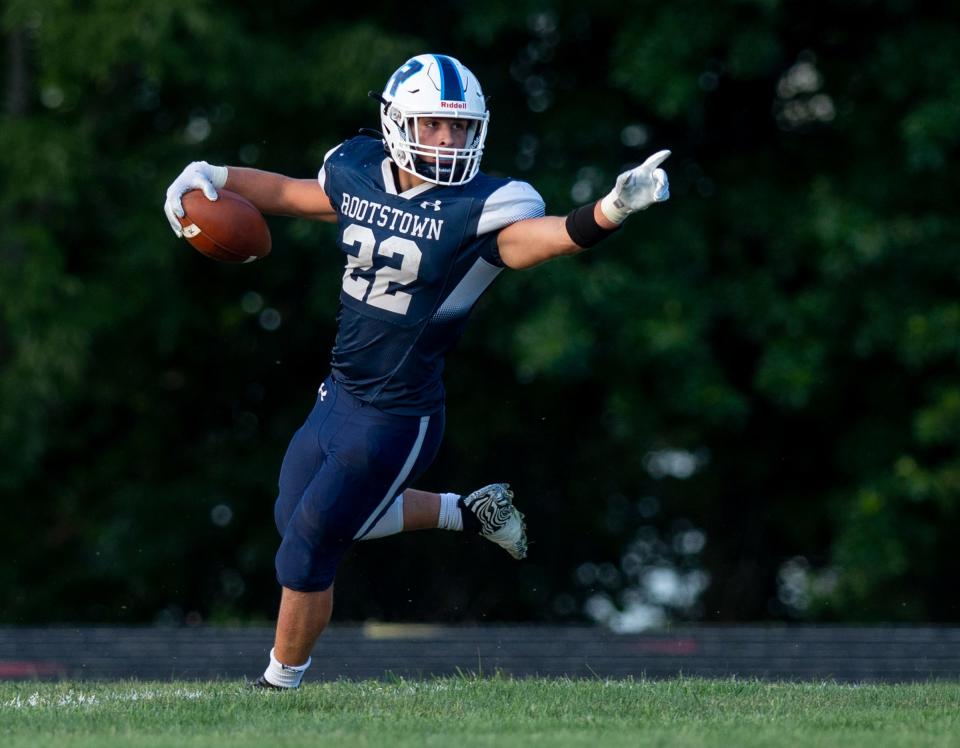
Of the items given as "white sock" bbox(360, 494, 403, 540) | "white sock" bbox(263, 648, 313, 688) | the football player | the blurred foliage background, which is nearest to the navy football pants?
the football player

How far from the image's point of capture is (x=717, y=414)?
11.3m

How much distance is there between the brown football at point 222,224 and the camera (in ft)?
19.0

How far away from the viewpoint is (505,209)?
5.45 metres

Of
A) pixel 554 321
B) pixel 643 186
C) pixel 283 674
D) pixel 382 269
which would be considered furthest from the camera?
pixel 554 321

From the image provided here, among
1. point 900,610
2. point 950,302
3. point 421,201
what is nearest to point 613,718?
point 421,201

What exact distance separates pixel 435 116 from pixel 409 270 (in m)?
0.53

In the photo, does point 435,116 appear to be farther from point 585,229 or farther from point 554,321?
point 554,321

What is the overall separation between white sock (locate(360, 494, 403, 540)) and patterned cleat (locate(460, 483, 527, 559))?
273mm

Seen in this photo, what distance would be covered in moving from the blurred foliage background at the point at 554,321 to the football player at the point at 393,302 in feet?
16.4

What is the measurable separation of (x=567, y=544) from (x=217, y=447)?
2947 mm

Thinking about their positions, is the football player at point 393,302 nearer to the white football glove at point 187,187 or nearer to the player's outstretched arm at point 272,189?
the white football glove at point 187,187

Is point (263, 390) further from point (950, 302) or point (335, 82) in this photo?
point (950, 302)

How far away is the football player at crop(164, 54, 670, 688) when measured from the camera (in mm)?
5484

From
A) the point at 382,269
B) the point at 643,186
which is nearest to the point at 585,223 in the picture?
the point at 643,186
